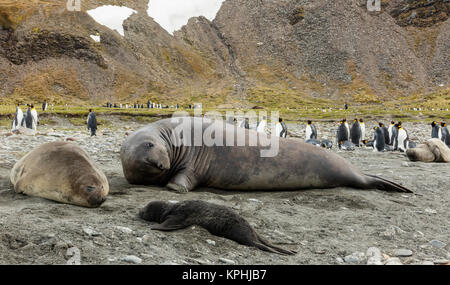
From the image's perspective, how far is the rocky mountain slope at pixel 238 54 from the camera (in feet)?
239

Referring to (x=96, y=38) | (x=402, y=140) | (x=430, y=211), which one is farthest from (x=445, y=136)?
(x=96, y=38)

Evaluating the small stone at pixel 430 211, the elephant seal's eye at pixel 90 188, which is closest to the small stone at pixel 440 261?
the small stone at pixel 430 211

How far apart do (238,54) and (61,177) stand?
99.6m

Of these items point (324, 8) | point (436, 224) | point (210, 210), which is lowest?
point (436, 224)

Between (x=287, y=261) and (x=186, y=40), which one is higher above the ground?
(x=186, y=40)

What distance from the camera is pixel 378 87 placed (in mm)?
81062

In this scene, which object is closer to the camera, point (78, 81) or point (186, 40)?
point (78, 81)

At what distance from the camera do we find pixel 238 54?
102 meters

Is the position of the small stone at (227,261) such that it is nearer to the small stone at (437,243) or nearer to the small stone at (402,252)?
the small stone at (402,252)

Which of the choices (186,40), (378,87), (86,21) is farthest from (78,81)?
(378,87)

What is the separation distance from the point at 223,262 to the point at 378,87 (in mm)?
84625

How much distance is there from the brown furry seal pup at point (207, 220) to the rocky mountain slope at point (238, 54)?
6533cm

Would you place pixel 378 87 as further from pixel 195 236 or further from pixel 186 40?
pixel 195 236

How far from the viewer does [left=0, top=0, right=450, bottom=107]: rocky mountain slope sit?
72875 millimetres
